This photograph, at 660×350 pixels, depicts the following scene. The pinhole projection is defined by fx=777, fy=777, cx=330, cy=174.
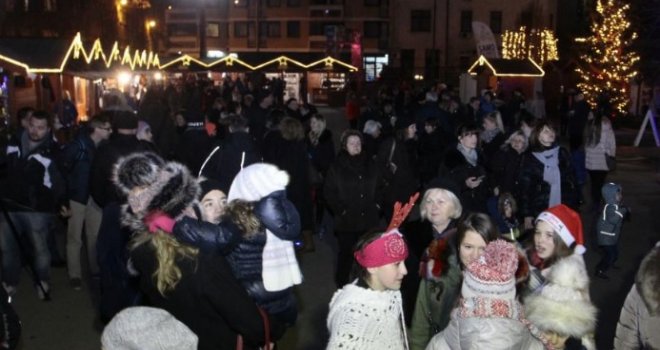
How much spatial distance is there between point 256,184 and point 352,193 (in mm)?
3448

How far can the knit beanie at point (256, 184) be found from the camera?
15.3 ft

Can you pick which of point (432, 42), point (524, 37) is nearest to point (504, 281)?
point (524, 37)

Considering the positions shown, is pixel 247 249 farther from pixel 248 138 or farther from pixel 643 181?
pixel 643 181

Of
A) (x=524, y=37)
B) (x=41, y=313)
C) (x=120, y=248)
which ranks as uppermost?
(x=524, y=37)

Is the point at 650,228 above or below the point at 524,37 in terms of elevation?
below

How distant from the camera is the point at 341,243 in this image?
8.16 meters

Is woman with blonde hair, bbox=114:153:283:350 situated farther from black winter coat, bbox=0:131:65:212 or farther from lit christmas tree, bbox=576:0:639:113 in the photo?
lit christmas tree, bbox=576:0:639:113

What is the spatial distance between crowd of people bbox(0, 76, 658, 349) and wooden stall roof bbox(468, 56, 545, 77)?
19.1m

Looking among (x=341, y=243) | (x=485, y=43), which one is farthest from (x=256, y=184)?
(x=485, y=43)

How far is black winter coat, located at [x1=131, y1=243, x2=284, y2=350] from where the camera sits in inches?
133

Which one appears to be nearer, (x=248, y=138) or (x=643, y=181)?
(x=248, y=138)

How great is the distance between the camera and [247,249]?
175 inches

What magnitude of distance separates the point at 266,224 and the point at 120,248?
121 centimetres

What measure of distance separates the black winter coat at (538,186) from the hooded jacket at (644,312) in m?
3.59
